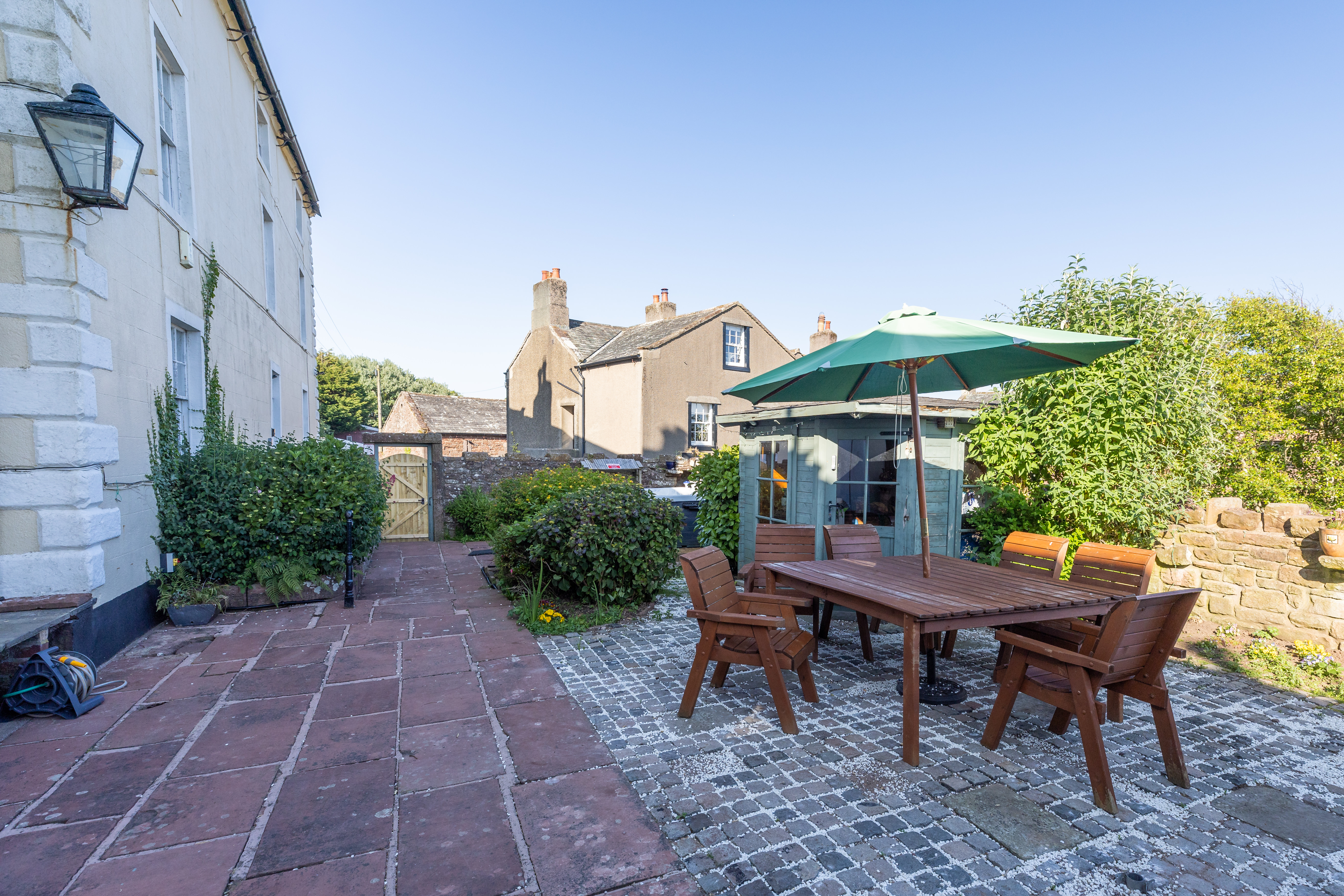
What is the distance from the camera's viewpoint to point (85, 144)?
4.17m

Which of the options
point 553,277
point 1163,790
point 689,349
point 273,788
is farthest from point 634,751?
point 553,277

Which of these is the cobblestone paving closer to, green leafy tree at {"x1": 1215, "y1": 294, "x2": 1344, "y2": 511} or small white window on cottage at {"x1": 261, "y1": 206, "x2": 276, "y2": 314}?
green leafy tree at {"x1": 1215, "y1": 294, "x2": 1344, "y2": 511}

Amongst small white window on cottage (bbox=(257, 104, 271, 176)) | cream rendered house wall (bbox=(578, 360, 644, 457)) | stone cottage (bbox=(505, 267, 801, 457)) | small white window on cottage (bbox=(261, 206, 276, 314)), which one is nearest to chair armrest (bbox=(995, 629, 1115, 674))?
small white window on cottage (bbox=(261, 206, 276, 314))

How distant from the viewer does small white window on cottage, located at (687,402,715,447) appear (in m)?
20.2

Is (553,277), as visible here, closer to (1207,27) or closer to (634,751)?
(1207,27)

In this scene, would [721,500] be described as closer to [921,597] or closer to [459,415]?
[921,597]

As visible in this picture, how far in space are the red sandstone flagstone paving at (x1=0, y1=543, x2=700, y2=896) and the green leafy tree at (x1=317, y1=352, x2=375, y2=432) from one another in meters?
37.0

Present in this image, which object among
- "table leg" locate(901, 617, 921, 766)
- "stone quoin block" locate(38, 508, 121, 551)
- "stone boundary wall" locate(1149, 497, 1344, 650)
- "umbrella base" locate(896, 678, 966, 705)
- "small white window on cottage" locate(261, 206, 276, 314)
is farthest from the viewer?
"small white window on cottage" locate(261, 206, 276, 314)

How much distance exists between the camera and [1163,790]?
2979 mm

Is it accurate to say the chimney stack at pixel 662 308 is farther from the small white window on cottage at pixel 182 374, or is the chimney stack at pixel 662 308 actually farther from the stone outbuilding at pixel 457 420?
the small white window on cottage at pixel 182 374

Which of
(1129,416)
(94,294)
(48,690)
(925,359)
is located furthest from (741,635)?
(94,294)

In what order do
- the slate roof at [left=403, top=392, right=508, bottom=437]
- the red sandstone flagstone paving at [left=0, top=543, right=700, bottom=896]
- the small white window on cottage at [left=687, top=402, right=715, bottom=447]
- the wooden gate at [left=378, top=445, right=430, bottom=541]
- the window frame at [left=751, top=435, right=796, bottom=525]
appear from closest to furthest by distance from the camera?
1. the red sandstone flagstone paving at [left=0, top=543, right=700, bottom=896]
2. the window frame at [left=751, top=435, right=796, bottom=525]
3. the wooden gate at [left=378, top=445, right=430, bottom=541]
4. the small white window on cottage at [left=687, top=402, right=715, bottom=447]
5. the slate roof at [left=403, top=392, right=508, bottom=437]

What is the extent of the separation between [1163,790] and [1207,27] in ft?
28.1

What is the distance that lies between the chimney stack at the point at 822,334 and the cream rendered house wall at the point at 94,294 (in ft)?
60.8
